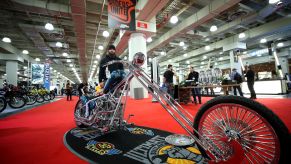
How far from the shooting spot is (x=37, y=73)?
12.5 m

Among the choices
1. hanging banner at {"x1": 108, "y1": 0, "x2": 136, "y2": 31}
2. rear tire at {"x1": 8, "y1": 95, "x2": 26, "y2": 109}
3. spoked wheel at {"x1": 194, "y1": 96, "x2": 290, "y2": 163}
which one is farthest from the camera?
rear tire at {"x1": 8, "y1": 95, "x2": 26, "y2": 109}

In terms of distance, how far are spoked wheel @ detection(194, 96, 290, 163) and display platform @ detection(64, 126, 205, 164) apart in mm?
331

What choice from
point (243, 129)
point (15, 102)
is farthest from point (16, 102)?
point (243, 129)

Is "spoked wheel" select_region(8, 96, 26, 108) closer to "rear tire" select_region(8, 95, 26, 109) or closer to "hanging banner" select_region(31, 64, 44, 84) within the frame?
"rear tire" select_region(8, 95, 26, 109)

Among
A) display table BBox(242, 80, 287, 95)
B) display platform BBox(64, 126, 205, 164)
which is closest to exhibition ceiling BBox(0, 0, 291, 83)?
display table BBox(242, 80, 287, 95)

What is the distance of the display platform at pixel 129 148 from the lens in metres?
1.56

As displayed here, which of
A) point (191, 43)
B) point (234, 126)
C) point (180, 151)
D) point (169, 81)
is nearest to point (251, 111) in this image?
point (234, 126)

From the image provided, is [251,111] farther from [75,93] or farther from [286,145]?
[75,93]

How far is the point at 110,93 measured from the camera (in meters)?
2.33

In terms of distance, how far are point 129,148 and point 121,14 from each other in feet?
17.3

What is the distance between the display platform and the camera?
156cm

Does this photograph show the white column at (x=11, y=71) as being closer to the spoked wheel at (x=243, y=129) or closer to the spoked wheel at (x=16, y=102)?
the spoked wheel at (x=16, y=102)

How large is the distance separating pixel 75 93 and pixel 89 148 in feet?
83.0

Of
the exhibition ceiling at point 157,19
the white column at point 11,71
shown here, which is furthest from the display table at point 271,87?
the white column at point 11,71
